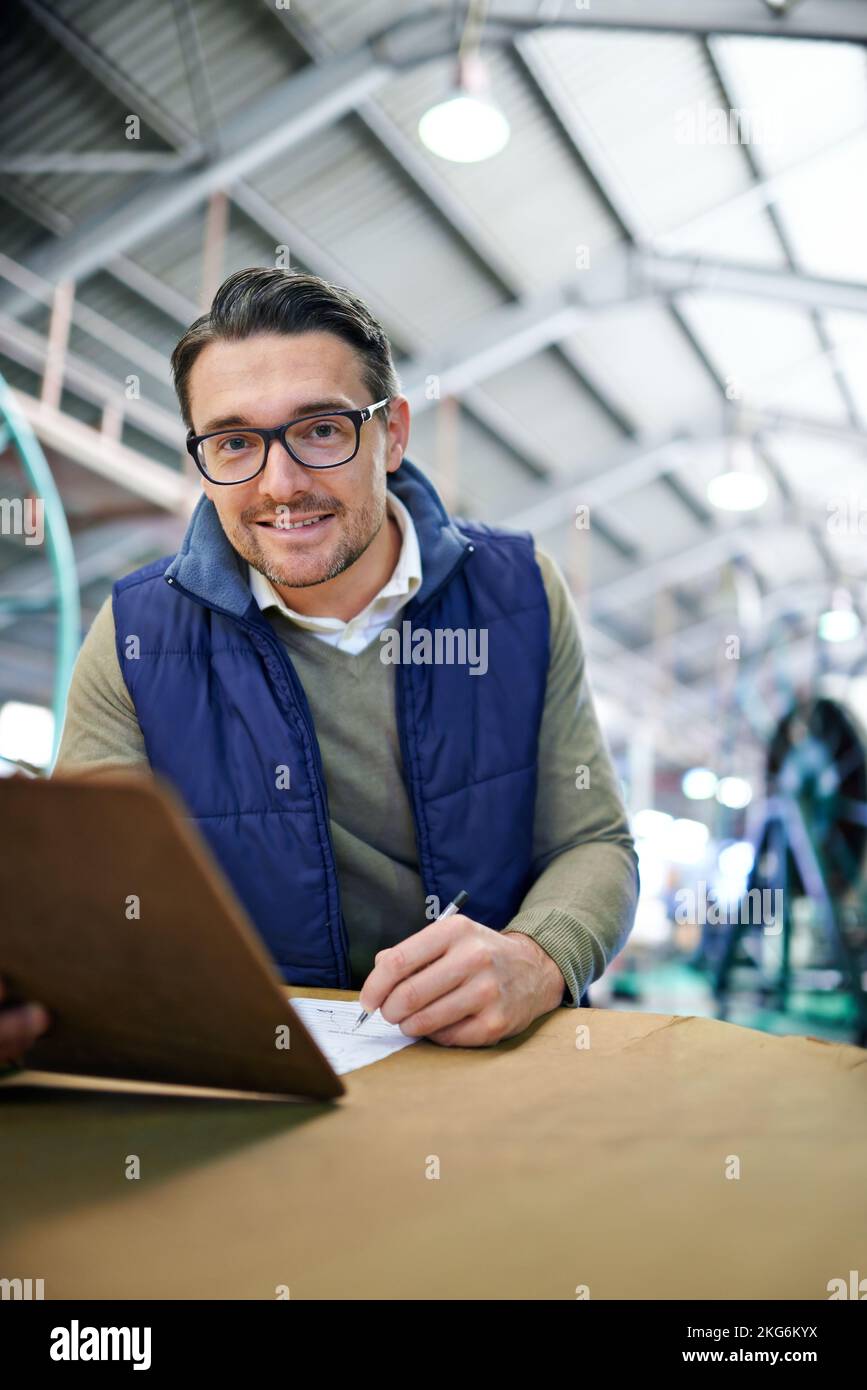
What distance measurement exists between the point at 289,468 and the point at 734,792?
506 cm

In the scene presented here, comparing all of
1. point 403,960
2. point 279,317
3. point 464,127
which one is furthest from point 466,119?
point 403,960

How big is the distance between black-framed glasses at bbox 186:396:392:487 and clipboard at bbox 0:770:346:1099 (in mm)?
813

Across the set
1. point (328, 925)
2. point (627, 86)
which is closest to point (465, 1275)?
point (328, 925)

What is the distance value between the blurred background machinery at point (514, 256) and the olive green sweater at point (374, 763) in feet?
4.38

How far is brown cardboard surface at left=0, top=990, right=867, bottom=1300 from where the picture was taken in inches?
18.3

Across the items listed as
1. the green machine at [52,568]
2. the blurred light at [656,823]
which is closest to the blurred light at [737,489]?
the blurred light at [656,823]

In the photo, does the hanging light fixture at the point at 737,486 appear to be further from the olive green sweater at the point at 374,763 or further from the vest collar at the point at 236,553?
the olive green sweater at the point at 374,763

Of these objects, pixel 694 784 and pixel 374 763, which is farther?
pixel 694 784

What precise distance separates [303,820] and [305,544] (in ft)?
1.19

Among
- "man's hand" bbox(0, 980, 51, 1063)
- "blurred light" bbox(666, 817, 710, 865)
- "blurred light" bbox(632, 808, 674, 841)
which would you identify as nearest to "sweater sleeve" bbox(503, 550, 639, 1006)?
"man's hand" bbox(0, 980, 51, 1063)

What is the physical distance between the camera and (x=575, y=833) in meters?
1.36

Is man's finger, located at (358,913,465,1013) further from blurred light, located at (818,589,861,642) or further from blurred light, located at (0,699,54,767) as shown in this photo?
blurred light, located at (0,699,54,767)

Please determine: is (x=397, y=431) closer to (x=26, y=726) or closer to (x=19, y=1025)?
(x=19, y=1025)

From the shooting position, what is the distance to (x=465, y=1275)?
1.51 ft
